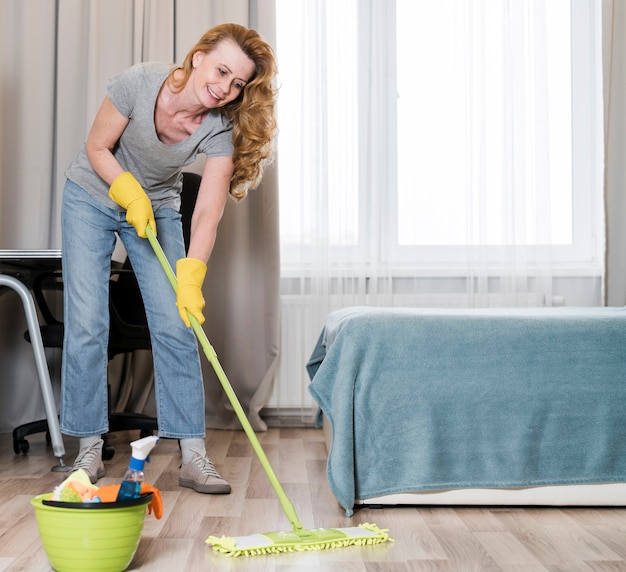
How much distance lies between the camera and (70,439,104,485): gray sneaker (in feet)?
6.48

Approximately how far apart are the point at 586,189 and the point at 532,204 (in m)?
0.27

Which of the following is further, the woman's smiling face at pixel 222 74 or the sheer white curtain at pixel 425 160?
the sheer white curtain at pixel 425 160

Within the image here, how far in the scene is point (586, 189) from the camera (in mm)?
3119

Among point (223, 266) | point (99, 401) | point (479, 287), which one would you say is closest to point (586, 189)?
point (479, 287)

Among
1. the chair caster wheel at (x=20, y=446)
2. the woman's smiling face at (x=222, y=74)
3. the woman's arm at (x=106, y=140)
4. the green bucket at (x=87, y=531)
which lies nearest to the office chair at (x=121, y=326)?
the chair caster wheel at (x=20, y=446)

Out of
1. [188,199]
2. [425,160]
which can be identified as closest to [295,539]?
[188,199]

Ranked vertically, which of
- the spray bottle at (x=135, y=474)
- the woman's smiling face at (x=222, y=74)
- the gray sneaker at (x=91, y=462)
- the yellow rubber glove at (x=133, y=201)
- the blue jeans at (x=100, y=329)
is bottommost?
the gray sneaker at (x=91, y=462)

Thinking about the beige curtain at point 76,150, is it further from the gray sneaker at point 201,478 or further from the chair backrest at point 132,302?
the gray sneaker at point 201,478

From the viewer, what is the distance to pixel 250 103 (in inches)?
74.2

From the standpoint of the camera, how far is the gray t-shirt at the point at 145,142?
76.4 inches

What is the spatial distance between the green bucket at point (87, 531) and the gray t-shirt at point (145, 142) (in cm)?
98

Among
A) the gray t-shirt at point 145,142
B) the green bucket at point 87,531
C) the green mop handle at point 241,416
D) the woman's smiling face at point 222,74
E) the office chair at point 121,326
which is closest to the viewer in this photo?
the green bucket at point 87,531

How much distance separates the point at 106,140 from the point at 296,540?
1121 millimetres

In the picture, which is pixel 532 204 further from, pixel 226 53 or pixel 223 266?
pixel 226 53
